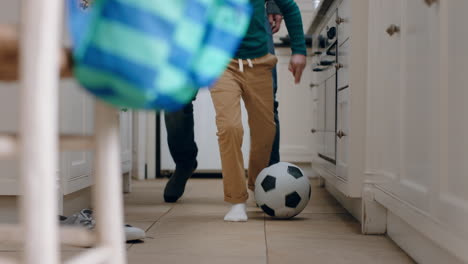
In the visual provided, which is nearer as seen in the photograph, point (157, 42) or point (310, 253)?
point (157, 42)

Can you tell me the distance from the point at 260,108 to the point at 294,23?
1.17ft

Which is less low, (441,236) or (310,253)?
(441,236)

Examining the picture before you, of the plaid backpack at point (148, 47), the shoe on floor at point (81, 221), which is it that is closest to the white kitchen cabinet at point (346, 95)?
the shoe on floor at point (81, 221)

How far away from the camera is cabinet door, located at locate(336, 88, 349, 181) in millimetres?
2236

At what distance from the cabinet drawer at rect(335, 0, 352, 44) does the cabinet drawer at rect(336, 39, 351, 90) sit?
0.09 ft

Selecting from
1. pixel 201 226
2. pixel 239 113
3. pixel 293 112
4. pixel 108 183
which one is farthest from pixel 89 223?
pixel 293 112

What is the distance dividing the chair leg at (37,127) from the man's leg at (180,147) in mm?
2240

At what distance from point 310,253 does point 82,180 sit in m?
A: 0.99

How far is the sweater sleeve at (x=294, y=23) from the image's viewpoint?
95.7 inches

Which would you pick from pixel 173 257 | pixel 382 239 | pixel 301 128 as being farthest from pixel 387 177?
pixel 301 128

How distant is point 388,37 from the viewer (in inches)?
74.0

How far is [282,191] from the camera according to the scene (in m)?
2.23

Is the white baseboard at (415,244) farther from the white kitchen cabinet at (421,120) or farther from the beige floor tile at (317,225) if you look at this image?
the beige floor tile at (317,225)

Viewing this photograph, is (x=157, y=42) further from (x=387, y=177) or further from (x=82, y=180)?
(x=82, y=180)
